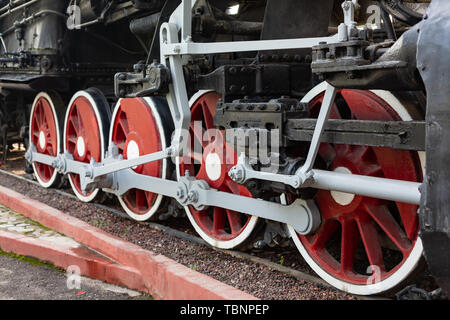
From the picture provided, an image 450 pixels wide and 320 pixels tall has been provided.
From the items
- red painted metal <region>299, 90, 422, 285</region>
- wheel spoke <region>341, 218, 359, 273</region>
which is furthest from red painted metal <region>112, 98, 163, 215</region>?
wheel spoke <region>341, 218, 359, 273</region>

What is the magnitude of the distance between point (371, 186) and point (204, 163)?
5.39 ft

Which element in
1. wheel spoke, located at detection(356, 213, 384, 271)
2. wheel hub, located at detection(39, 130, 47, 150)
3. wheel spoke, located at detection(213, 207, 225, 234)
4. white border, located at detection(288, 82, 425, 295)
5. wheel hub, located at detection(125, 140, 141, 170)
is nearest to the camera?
white border, located at detection(288, 82, 425, 295)

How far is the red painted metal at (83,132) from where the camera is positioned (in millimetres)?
5477

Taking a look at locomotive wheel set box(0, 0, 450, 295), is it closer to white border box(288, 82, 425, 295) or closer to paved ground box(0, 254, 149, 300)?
white border box(288, 82, 425, 295)

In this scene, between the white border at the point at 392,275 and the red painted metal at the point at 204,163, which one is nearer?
the white border at the point at 392,275

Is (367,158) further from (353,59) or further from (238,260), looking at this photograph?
(238,260)

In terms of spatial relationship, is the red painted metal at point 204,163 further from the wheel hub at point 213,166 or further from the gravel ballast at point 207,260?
the gravel ballast at point 207,260

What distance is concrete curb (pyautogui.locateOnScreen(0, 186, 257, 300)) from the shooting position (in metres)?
2.96

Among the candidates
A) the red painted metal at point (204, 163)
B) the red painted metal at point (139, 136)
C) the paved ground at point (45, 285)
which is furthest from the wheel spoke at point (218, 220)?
the paved ground at point (45, 285)

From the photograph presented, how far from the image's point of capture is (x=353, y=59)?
8.25ft

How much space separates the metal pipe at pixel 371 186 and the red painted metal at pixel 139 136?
6.27 ft

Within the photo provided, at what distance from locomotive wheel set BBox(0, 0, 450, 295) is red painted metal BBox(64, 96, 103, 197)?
0.01m

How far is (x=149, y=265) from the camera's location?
3.45 metres
